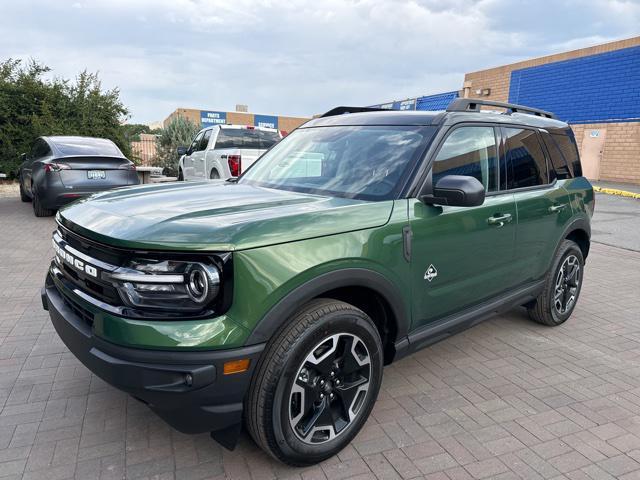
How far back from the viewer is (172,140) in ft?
64.2

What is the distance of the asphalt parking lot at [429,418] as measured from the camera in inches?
95.5

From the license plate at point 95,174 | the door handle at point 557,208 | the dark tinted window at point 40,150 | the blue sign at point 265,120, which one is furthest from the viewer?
the blue sign at point 265,120

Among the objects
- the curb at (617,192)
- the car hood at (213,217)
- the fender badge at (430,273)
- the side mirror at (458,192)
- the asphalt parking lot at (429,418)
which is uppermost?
the side mirror at (458,192)

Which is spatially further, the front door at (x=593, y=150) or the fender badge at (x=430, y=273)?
the front door at (x=593, y=150)

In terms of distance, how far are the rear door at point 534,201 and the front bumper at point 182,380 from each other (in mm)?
2482

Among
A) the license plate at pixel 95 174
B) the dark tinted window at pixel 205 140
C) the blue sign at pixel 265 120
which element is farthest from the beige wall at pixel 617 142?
the license plate at pixel 95 174

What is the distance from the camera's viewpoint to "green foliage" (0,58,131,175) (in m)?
13.4

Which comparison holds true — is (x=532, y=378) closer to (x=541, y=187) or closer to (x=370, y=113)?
(x=541, y=187)

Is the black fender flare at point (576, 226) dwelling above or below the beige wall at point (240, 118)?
below

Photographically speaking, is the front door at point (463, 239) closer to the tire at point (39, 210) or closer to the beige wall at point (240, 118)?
the tire at point (39, 210)

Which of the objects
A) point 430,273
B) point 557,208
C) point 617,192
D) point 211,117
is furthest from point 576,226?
point 211,117

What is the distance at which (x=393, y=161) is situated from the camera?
295cm

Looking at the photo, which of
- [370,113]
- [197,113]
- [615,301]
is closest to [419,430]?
[370,113]

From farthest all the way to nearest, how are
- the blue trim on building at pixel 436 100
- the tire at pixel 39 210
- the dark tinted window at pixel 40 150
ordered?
the blue trim on building at pixel 436 100, the tire at pixel 39 210, the dark tinted window at pixel 40 150
